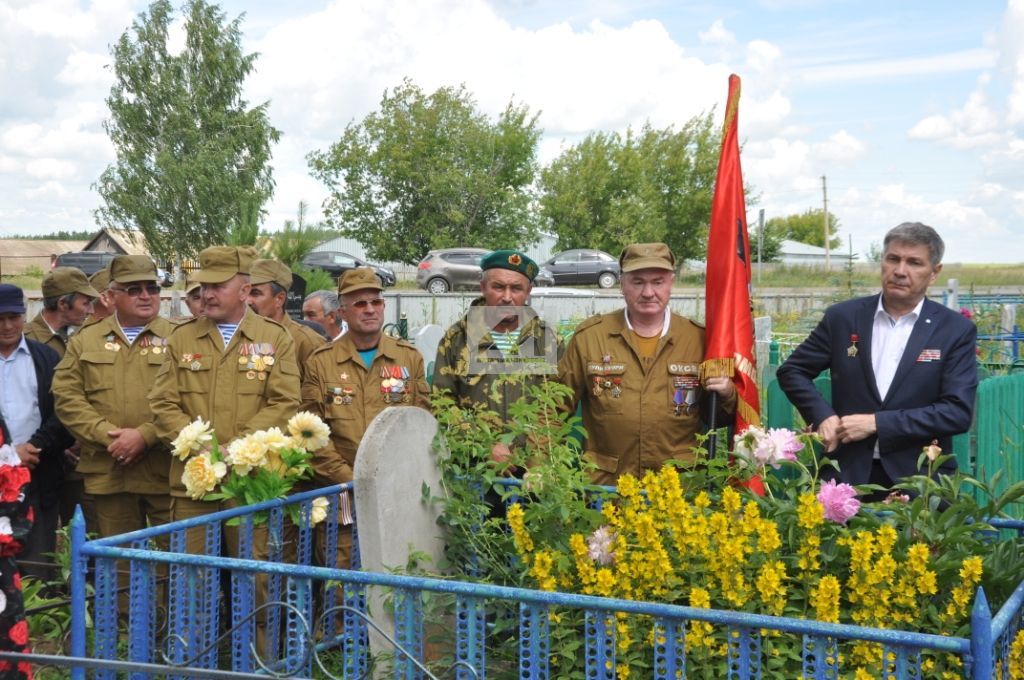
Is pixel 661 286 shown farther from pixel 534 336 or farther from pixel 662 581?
pixel 662 581

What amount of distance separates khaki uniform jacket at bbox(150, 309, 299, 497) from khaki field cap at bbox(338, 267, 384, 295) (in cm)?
47

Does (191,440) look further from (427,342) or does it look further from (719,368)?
(427,342)

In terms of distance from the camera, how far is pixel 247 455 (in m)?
3.79

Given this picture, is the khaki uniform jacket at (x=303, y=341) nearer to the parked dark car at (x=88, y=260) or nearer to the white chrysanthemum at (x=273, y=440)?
the white chrysanthemum at (x=273, y=440)

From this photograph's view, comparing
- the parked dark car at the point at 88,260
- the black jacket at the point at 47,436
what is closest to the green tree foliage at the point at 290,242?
the black jacket at the point at 47,436

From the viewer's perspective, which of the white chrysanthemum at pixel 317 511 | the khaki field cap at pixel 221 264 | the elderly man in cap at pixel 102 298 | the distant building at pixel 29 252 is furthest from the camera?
the distant building at pixel 29 252

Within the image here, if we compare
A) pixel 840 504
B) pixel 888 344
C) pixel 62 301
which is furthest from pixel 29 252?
pixel 840 504

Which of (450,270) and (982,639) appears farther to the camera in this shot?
(450,270)

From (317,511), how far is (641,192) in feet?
134

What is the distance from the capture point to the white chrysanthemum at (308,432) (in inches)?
158

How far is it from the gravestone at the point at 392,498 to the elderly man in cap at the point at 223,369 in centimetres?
127

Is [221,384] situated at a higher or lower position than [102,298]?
lower

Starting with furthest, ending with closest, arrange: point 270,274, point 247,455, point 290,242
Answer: point 290,242
point 270,274
point 247,455

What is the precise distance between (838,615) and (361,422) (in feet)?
9.09
